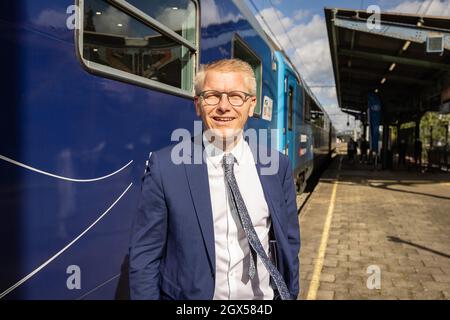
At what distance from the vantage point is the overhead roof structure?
34.8 ft

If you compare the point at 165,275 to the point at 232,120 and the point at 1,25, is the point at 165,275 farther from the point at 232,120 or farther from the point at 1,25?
the point at 1,25

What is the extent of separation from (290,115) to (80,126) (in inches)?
263

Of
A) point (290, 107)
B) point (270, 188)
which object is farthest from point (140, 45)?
point (290, 107)

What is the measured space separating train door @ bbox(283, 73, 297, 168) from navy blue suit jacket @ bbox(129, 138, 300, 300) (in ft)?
19.9

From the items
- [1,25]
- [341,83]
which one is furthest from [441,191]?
[1,25]

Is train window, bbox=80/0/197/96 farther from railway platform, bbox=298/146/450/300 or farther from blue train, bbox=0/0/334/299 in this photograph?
railway platform, bbox=298/146/450/300

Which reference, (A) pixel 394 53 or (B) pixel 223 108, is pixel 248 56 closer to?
(B) pixel 223 108

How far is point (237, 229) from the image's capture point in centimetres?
173

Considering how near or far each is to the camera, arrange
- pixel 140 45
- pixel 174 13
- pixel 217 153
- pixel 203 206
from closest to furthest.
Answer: pixel 203 206 < pixel 217 153 < pixel 140 45 < pixel 174 13

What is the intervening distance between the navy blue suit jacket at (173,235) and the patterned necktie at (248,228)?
0.09 metres

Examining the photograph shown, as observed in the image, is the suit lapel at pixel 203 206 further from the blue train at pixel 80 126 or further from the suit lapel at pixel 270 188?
the blue train at pixel 80 126

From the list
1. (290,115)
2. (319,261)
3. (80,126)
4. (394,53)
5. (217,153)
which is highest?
(394,53)

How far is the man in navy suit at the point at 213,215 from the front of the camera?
167 centimetres

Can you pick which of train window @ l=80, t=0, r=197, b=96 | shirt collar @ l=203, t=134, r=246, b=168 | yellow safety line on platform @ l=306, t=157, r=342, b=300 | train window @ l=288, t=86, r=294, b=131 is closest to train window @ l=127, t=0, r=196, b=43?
train window @ l=80, t=0, r=197, b=96
